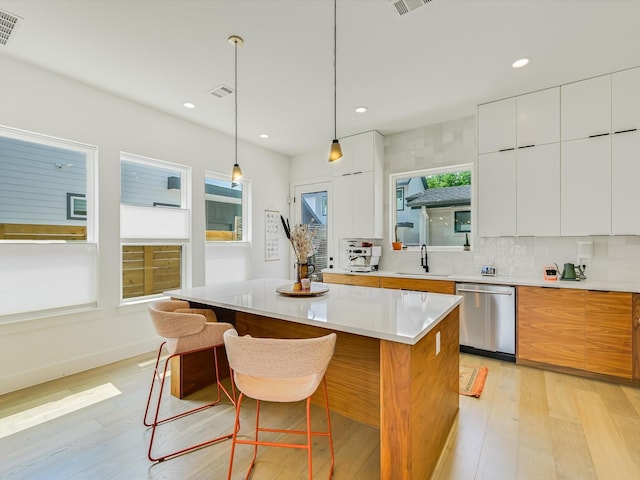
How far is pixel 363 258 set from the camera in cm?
458

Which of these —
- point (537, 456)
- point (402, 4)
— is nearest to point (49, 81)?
point (402, 4)

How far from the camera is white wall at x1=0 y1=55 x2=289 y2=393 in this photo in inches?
109

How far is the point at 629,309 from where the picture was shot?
2744 mm

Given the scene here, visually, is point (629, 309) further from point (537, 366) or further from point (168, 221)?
point (168, 221)

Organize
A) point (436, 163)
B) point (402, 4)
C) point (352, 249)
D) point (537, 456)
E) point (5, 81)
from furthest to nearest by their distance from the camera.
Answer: point (352, 249) < point (436, 163) < point (5, 81) < point (402, 4) < point (537, 456)

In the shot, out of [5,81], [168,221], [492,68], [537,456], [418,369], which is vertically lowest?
[537,456]

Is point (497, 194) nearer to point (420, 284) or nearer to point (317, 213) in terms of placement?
point (420, 284)

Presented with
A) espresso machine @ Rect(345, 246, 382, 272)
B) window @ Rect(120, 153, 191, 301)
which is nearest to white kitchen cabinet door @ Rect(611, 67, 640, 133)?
espresso machine @ Rect(345, 246, 382, 272)

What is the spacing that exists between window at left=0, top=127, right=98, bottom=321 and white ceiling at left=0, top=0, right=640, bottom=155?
2.57ft

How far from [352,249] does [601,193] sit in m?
2.82

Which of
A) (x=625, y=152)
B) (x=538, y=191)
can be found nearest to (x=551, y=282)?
(x=538, y=191)

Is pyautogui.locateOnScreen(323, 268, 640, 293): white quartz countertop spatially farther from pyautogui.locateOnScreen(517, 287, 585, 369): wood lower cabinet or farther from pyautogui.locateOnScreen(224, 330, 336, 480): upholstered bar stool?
pyautogui.locateOnScreen(224, 330, 336, 480): upholstered bar stool

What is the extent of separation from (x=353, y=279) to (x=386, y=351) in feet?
9.31

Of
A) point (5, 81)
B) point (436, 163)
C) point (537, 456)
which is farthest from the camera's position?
point (436, 163)
